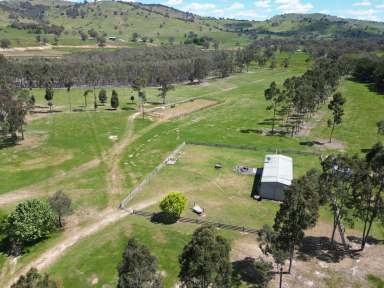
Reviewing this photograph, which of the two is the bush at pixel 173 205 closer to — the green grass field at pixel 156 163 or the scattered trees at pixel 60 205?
the green grass field at pixel 156 163

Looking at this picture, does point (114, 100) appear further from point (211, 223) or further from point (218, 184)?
point (211, 223)

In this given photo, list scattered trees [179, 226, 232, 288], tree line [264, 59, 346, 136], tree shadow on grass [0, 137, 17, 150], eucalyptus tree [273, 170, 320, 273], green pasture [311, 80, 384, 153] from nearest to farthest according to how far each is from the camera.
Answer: scattered trees [179, 226, 232, 288], eucalyptus tree [273, 170, 320, 273], tree shadow on grass [0, 137, 17, 150], green pasture [311, 80, 384, 153], tree line [264, 59, 346, 136]

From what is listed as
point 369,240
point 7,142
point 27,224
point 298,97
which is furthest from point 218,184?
point 7,142

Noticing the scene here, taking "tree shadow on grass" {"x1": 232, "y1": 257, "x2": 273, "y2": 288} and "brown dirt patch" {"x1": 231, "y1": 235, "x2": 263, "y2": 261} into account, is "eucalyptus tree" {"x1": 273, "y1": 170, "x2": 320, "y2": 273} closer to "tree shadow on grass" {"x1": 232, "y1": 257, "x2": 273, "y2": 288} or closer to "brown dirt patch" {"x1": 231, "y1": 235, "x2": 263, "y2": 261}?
"tree shadow on grass" {"x1": 232, "y1": 257, "x2": 273, "y2": 288}

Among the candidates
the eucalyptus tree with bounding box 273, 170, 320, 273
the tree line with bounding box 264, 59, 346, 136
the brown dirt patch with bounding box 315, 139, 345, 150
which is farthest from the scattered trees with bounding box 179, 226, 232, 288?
the tree line with bounding box 264, 59, 346, 136

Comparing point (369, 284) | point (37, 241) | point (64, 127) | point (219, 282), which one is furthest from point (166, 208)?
point (64, 127)

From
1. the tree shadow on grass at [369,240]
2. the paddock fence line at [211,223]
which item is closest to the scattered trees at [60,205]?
the paddock fence line at [211,223]
